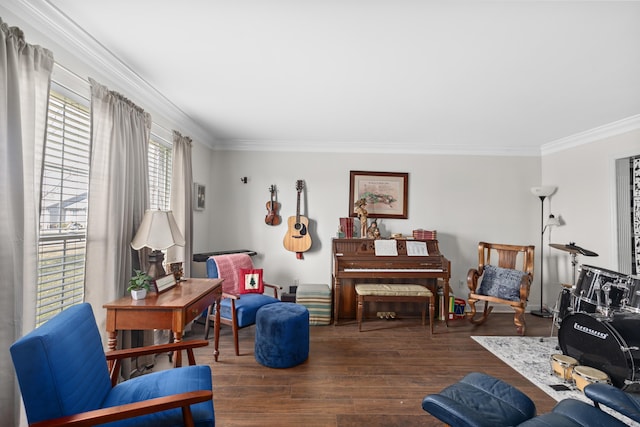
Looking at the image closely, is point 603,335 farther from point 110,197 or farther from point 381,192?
point 110,197

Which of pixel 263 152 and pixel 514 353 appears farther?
pixel 263 152

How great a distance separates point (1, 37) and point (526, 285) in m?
4.79

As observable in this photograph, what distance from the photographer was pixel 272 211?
4.23 meters

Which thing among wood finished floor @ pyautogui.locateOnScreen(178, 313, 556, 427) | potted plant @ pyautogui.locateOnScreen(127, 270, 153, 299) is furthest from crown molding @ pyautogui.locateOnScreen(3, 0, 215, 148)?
wood finished floor @ pyautogui.locateOnScreen(178, 313, 556, 427)

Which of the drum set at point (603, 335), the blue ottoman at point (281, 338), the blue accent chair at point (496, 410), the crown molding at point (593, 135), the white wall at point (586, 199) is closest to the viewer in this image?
the blue accent chair at point (496, 410)

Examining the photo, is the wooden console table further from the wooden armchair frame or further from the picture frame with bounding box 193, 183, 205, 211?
the picture frame with bounding box 193, 183, 205, 211

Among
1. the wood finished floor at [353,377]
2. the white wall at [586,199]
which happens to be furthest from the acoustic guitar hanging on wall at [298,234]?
the white wall at [586,199]

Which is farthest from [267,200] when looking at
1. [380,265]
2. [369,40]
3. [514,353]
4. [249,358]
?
[514,353]

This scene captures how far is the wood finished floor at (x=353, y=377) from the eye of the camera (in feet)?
6.49

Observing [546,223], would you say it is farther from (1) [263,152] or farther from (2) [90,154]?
(2) [90,154]

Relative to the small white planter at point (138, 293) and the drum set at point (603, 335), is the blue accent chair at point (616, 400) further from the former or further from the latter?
the small white planter at point (138, 293)

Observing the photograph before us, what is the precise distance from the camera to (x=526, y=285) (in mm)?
3441

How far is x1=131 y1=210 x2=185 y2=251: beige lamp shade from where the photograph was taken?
2219 mm

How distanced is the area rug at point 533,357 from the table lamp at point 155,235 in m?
3.20
